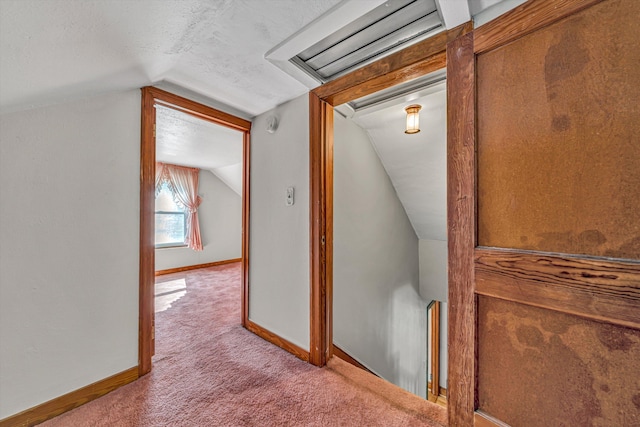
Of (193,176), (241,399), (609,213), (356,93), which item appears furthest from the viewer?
(193,176)

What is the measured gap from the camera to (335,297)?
2100 millimetres

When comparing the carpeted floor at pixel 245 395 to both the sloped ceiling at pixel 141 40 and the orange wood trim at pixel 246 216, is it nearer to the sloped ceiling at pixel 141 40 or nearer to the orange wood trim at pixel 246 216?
the orange wood trim at pixel 246 216

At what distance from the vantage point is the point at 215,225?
5348 mm

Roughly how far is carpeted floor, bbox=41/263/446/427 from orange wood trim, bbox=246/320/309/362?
0.13ft

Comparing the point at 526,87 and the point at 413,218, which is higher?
the point at 526,87

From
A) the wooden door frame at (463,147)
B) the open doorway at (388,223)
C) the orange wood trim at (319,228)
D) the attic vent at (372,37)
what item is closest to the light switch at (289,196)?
the orange wood trim at (319,228)

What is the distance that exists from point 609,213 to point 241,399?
71.7 inches

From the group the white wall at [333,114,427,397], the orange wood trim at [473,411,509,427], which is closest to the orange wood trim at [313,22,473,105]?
the white wall at [333,114,427,397]

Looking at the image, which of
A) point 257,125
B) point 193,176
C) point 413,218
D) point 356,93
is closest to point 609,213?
point 356,93

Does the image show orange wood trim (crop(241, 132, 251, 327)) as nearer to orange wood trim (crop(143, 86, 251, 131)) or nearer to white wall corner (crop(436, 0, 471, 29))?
orange wood trim (crop(143, 86, 251, 131))

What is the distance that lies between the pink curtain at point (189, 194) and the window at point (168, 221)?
0.41 ft

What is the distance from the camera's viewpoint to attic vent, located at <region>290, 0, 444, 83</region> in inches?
43.6

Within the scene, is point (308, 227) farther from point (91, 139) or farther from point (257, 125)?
point (91, 139)

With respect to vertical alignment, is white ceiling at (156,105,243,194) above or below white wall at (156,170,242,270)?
above
